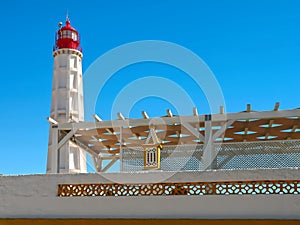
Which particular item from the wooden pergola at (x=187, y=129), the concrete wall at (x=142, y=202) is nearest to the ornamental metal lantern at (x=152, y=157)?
the wooden pergola at (x=187, y=129)

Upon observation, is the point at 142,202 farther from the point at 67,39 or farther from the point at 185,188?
the point at 67,39

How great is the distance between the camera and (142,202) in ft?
24.4

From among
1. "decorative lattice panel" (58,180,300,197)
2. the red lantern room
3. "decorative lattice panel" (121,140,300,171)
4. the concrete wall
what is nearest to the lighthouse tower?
the red lantern room

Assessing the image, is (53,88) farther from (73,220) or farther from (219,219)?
(219,219)

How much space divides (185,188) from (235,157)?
132 cm

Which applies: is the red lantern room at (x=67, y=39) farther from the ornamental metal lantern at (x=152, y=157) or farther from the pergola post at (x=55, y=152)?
the ornamental metal lantern at (x=152, y=157)

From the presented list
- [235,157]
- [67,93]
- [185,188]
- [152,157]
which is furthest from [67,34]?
[185,188]

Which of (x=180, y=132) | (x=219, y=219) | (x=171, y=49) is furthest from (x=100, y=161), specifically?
(x=219, y=219)

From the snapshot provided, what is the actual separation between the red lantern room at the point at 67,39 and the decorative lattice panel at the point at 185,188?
13586 millimetres

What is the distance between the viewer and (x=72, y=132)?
434 inches

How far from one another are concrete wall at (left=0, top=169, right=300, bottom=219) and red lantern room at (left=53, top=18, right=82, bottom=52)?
13.2m

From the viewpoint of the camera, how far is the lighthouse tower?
18.6m

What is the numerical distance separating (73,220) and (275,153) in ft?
12.2

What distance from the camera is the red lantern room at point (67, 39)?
2070cm
